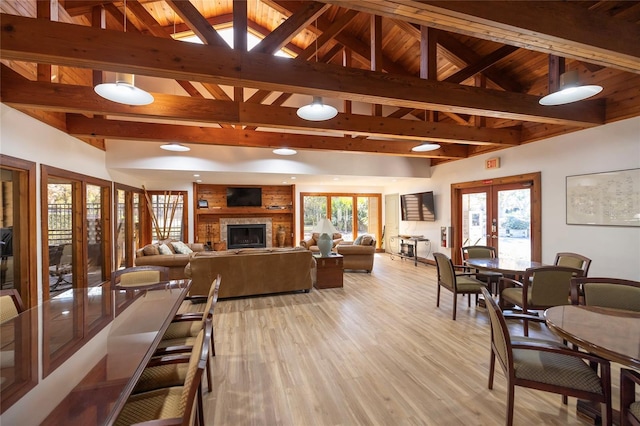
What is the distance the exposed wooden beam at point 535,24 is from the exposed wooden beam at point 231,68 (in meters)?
0.96

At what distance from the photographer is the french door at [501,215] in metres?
4.84

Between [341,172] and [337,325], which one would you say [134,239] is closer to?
[341,172]

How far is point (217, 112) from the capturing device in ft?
11.9

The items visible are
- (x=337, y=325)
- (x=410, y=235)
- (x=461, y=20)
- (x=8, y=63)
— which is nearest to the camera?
(x=461, y=20)

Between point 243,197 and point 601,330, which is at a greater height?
point 243,197

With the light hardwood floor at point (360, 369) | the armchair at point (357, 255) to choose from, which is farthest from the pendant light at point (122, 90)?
the armchair at point (357, 255)

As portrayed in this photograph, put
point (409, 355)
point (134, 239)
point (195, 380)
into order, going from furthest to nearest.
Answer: point (134, 239), point (409, 355), point (195, 380)

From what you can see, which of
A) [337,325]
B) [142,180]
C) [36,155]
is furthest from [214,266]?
[142,180]

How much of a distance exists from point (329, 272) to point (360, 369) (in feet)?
8.50

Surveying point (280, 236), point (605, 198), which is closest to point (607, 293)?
point (605, 198)

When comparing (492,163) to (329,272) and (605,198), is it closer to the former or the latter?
(605,198)

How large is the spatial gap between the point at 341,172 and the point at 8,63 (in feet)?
17.3

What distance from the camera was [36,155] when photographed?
133 inches

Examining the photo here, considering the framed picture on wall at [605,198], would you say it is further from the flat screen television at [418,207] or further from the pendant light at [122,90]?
the pendant light at [122,90]
